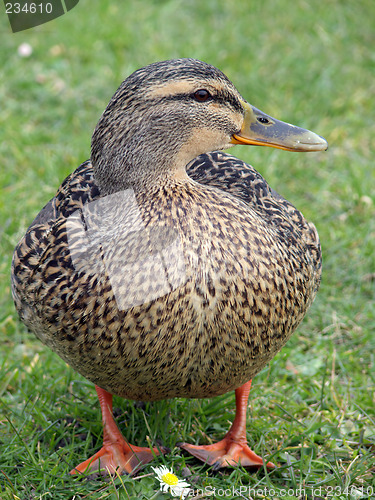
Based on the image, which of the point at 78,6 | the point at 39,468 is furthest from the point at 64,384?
the point at 78,6

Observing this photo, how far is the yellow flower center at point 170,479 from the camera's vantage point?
2641 mm

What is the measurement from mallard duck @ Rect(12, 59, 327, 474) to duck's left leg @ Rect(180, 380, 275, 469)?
0.32 m

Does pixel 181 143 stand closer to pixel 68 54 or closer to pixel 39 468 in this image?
pixel 39 468

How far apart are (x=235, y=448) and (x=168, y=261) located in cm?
104

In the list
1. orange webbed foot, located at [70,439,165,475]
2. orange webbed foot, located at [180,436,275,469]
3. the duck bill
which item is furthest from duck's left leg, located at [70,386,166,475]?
the duck bill

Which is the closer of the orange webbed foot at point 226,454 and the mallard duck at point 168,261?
the mallard duck at point 168,261

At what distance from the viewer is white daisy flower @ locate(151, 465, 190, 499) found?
263 cm

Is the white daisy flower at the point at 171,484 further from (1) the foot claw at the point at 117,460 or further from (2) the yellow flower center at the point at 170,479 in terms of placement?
(1) the foot claw at the point at 117,460

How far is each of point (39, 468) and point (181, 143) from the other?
141 centimetres

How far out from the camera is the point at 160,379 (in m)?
2.52

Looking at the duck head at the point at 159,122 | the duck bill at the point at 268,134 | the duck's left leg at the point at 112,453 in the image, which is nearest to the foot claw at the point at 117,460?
the duck's left leg at the point at 112,453

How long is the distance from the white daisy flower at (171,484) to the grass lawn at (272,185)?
7 centimetres

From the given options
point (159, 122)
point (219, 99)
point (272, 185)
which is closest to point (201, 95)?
point (219, 99)

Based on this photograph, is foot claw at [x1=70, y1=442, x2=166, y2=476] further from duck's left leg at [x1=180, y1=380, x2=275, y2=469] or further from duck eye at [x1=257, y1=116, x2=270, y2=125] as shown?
duck eye at [x1=257, y1=116, x2=270, y2=125]
